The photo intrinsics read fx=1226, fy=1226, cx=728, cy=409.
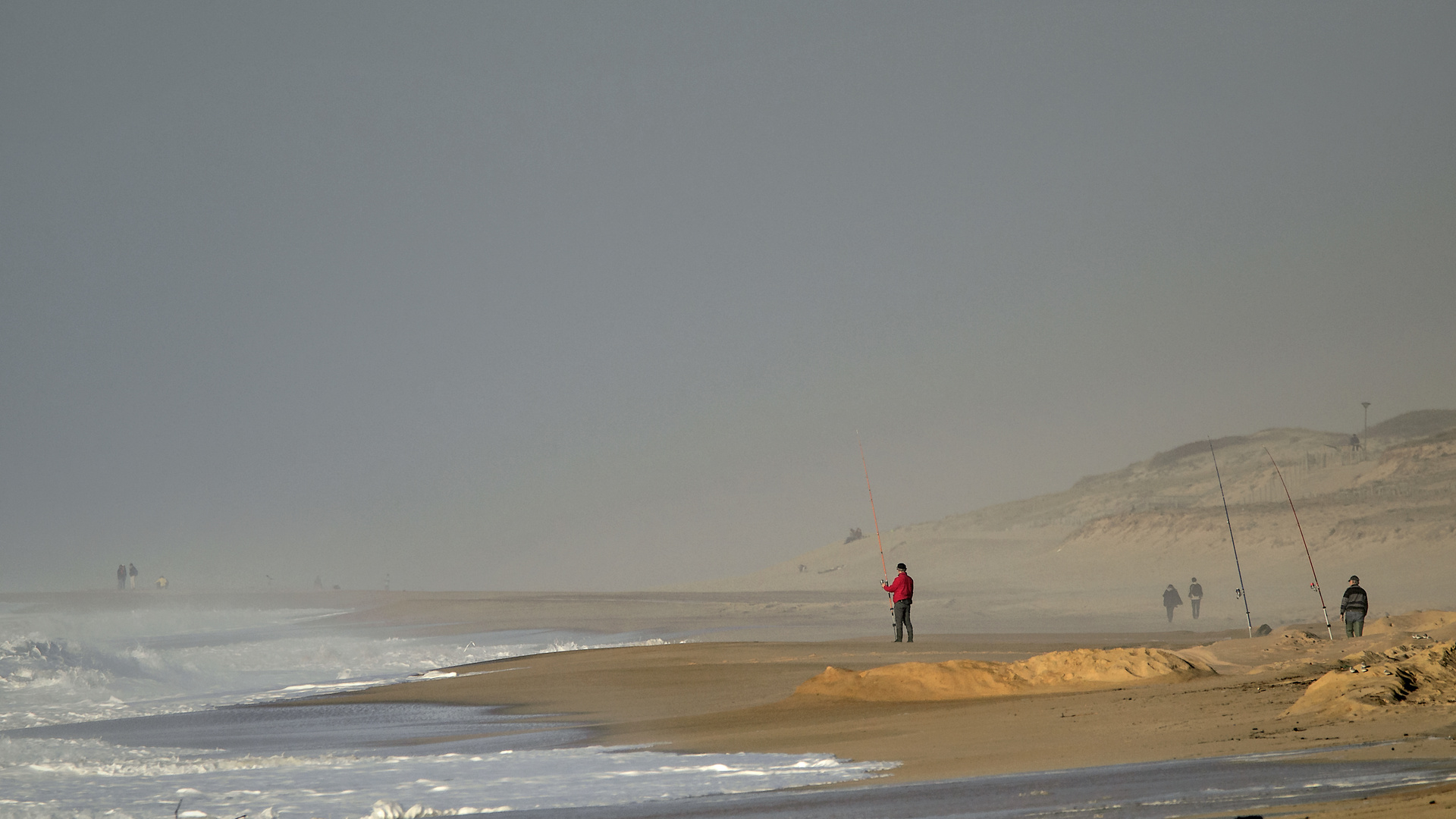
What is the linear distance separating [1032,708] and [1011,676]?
1.98 m

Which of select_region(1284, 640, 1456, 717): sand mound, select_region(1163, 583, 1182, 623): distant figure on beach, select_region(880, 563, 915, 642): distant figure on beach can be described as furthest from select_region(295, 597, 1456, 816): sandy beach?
select_region(1163, 583, 1182, 623): distant figure on beach

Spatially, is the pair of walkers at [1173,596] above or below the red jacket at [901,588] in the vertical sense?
below

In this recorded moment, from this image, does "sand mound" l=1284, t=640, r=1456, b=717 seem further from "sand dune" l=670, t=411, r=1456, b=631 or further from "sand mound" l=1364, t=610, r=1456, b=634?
"sand dune" l=670, t=411, r=1456, b=631

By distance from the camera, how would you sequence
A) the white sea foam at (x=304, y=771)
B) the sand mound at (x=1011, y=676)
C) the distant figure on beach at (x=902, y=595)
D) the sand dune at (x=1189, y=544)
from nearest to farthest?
the white sea foam at (x=304, y=771) < the sand mound at (x=1011, y=676) < the distant figure on beach at (x=902, y=595) < the sand dune at (x=1189, y=544)

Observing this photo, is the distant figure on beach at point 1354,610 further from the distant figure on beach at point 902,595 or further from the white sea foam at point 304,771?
the white sea foam at point 304,771

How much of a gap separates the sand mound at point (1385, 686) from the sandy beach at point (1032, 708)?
0.8 inches

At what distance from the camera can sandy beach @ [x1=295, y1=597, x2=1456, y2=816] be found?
9148 millimetres

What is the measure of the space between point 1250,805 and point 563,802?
4874 millimetres

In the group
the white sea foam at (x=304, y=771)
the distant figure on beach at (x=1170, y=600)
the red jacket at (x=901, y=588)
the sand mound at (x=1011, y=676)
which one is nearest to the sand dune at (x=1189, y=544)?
the distant figure on beach at (x=1170, y=600)

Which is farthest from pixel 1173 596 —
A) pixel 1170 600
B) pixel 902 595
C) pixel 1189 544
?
pixel 1189 544

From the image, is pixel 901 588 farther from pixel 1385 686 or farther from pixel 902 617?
pixel 1385 686

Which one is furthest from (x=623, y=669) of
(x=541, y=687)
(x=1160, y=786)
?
(x=1160, y=786)

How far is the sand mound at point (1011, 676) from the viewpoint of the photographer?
14.2m

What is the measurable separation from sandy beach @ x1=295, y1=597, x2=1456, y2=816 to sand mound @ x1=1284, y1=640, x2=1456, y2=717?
2 centimetres
